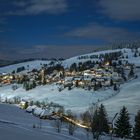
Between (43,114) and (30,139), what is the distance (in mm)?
94456

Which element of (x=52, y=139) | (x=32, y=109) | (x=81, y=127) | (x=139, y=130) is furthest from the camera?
(x=32, y=109)

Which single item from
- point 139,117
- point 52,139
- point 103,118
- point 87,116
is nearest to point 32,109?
point 87,116

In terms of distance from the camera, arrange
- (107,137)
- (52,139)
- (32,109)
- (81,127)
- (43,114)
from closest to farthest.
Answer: (52,139) < (107,137) < (81,127) < (43,114) < (32,109)

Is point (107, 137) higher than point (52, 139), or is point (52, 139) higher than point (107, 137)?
point (52, 139)

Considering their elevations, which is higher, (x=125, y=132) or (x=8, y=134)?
(x=8, y=134)

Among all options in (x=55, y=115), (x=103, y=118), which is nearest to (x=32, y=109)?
(x=55, y=115)

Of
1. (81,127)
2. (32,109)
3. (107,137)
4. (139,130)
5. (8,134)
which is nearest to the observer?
(8,134)

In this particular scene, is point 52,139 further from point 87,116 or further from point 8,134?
point 87,116

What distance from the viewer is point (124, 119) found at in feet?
305

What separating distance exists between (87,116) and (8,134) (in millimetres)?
83282

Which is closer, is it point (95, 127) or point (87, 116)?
point (95, 127)

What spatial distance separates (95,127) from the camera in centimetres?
9181

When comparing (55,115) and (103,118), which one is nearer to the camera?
(103,118)

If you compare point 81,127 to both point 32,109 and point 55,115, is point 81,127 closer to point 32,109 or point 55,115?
point 55,115
